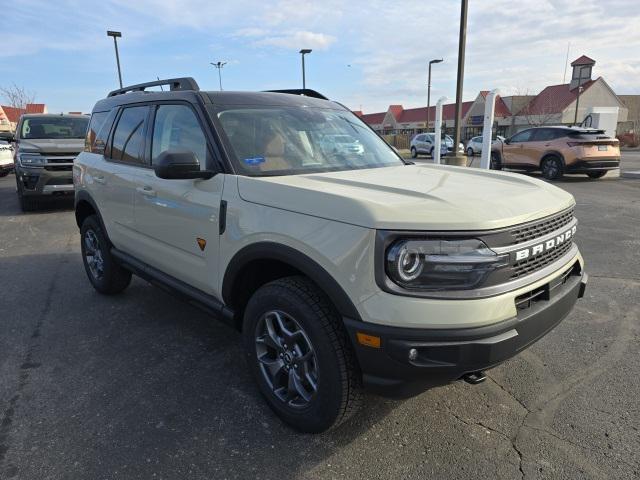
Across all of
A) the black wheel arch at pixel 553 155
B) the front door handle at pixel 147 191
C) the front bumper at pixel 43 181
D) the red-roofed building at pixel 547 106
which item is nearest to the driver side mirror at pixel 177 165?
the front door handle at pixel 147 191

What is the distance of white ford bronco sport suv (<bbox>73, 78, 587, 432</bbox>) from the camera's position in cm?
202

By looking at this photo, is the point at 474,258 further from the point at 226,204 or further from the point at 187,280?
the point at 187,280

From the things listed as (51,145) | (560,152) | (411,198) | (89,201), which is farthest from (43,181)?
(560,152)

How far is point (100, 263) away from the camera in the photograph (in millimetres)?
4711

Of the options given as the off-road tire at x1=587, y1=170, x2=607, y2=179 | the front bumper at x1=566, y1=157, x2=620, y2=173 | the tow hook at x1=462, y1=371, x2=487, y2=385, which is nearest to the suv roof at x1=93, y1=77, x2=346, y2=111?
the tow hook at x1=462, y1=371, x2=487, y2=385

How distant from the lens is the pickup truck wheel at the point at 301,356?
2.26 m

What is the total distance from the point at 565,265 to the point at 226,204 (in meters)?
1.91

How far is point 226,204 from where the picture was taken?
2.76 metres

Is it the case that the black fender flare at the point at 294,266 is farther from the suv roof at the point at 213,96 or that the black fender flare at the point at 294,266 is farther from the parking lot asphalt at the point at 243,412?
the suv roof at the point at 213,96

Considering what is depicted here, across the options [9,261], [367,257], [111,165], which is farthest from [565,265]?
[9,261]

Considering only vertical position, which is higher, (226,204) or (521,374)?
(226,204)

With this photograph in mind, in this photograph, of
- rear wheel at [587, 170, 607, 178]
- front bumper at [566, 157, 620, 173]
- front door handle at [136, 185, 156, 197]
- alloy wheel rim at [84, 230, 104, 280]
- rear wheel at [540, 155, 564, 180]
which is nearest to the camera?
front door handle at [136, 185, 156, 197]

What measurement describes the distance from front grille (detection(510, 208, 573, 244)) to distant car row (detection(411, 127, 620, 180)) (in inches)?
487

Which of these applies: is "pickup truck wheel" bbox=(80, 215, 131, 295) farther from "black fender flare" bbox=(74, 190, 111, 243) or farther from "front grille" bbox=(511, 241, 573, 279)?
"front grille" bbox=(511, 241, 573, 279)
